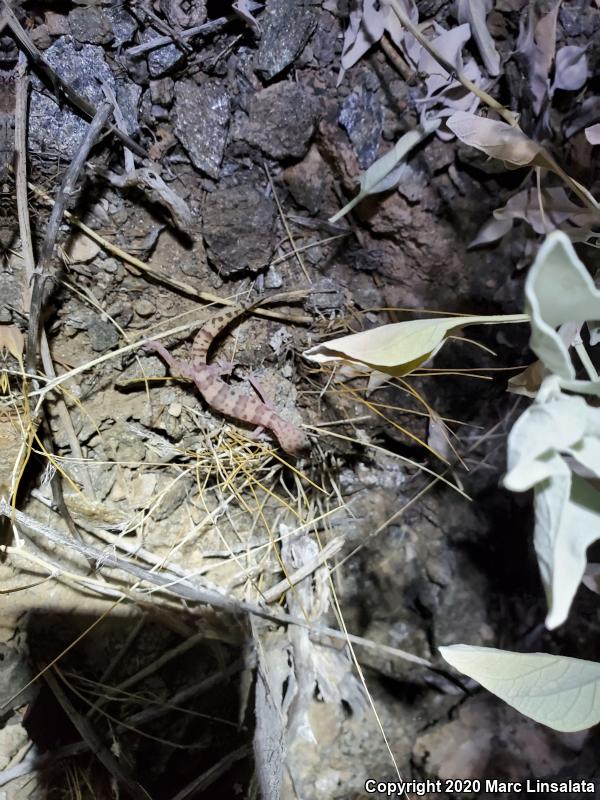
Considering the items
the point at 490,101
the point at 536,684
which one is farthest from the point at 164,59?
the point at 536,684

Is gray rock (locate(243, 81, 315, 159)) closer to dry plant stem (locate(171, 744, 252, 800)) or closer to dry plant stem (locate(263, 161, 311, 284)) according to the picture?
dry plant stem (locate(263, 161, 311, 284))

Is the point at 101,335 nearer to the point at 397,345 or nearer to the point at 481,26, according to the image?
the point at 397,345

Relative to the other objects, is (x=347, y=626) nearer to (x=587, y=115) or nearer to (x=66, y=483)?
(x=66, y=483)

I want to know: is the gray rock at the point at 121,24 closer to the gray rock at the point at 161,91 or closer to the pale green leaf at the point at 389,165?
the gray rock at the point at 161,91

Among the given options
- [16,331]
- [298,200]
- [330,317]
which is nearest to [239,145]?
→ [298,200]

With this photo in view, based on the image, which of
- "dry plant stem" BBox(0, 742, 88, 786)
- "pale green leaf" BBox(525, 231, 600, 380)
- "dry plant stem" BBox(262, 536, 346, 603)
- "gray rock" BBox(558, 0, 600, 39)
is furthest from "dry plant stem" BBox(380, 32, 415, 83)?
"dry plant stem" BBox(0, 742, 88, 786)

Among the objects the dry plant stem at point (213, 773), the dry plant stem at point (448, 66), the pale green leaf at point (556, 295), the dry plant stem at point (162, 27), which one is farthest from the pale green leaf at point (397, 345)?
the dry plant stem at point (213, 773)
